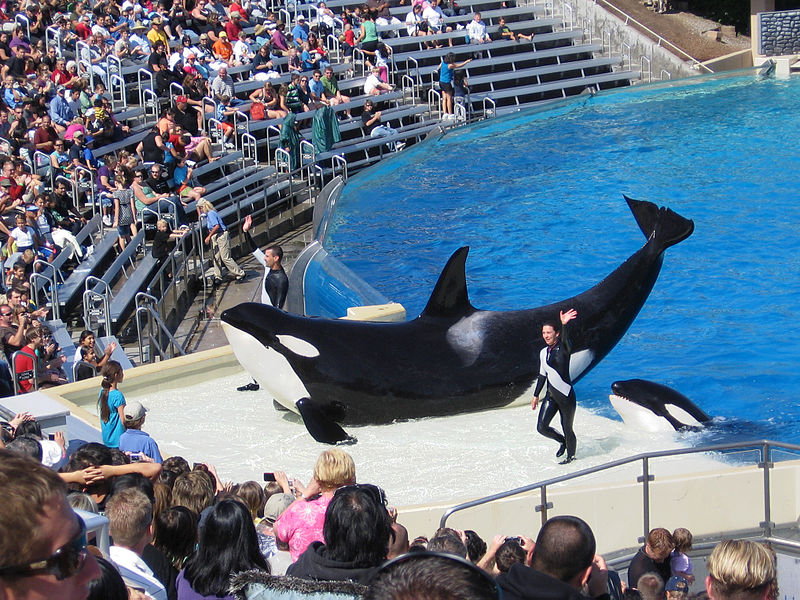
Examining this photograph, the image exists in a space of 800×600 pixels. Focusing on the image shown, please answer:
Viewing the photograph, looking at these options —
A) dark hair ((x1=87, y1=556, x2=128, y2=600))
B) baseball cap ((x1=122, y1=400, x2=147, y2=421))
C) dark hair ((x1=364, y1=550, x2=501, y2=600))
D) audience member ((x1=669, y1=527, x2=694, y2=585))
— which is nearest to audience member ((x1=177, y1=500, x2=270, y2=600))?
dark hair ((x1=87, y1=556, x2=128, y2=600))

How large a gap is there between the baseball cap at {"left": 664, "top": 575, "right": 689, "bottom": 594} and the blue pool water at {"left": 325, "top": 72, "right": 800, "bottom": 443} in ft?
12.7

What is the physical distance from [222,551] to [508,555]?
1.25m

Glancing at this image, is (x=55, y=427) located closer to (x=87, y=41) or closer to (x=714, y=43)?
(x=87, y=41)

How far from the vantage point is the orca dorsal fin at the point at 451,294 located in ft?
29.4

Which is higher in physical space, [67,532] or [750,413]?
[67,532]

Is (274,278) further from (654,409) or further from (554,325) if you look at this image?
(654,409)

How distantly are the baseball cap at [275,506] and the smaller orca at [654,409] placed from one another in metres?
4.49

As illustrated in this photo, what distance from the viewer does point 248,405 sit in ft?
32.3

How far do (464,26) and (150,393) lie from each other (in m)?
21.2

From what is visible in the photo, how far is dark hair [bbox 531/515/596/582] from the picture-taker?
3.43m

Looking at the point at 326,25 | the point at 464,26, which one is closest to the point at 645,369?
the point at 326,25

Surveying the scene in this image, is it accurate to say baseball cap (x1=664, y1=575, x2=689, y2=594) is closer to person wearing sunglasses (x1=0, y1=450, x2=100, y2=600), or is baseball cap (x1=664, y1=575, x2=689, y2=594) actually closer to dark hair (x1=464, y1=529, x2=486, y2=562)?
dark hair (x1=464, y1=529, x2=486, y2=562)

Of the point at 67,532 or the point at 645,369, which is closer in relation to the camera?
the point at 67,532

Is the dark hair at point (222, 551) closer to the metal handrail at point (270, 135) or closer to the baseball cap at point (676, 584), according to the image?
the baseball cap at point (676, 584)
